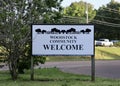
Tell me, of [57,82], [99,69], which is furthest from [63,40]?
[99,69]

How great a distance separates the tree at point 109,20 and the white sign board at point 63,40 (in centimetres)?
8947

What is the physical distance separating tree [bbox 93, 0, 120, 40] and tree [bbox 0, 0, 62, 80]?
8961 centimetres

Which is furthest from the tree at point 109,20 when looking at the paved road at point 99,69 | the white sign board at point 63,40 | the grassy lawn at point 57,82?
the white sign board at point 63,40

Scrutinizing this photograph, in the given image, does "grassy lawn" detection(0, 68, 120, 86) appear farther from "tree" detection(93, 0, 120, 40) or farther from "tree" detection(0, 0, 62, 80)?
"tree" detection(93, 0, 120, 40)

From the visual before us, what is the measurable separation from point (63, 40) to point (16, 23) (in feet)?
6.39

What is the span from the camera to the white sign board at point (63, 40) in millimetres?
16109

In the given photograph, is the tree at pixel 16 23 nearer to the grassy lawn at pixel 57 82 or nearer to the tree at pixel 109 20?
the grassy lawn at pixel 57 82

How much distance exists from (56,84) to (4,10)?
3.68 m

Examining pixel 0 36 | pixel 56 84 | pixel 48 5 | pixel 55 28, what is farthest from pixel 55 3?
pixel 56 84

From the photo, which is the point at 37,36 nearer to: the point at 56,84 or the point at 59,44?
the point at 59,44

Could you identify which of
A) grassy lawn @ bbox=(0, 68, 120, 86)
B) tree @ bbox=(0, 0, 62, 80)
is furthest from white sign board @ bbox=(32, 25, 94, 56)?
grassy lawn @ bbox=(0, 68, 120, 86)

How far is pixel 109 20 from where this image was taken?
11106cm

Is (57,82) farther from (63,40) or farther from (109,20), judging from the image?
(109,20)

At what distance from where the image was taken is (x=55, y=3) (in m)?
17.2
